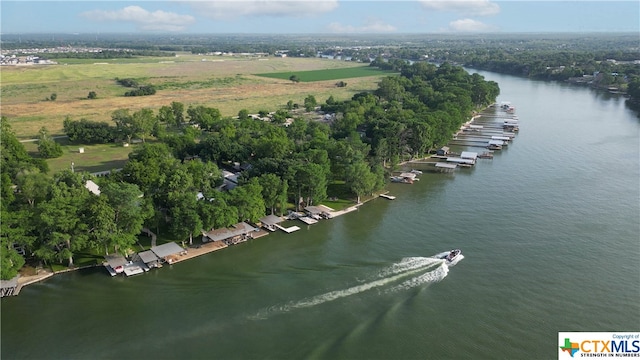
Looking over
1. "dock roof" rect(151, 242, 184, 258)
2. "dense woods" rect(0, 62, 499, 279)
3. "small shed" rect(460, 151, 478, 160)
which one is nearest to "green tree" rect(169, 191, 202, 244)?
"dense woods" rect(0, 62, 499, 279)

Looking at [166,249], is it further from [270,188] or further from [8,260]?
[270,188]

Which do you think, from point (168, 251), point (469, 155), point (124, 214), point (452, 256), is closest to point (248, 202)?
point (168, 251)

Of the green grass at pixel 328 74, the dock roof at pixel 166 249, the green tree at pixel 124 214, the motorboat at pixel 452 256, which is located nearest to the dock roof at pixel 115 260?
the green tree at pixel 124 214

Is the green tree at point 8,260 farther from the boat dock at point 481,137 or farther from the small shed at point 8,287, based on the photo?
the boat dock at point 481,137

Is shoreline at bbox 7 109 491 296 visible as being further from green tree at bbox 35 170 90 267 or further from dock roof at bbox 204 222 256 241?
green tree at bbox 35 170 90 267

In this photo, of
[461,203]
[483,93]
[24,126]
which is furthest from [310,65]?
[461,203]

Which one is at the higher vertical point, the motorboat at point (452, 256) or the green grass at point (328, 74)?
the green grass at point (328, 74)
